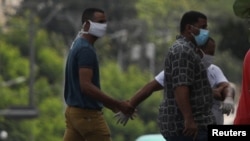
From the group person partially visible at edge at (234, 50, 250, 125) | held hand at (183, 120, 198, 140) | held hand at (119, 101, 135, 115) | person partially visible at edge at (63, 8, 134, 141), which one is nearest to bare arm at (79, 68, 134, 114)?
person partially visible at edge at (63, 8, 134, 141)

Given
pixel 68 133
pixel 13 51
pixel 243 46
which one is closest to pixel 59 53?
pixel 13 51

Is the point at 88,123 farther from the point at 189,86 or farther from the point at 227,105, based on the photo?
the point at 227,105

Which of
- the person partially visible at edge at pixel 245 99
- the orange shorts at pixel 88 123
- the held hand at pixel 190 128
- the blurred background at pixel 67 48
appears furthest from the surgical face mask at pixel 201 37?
the blurred background at pixel 67 48

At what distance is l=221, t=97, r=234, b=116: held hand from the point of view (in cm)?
1060

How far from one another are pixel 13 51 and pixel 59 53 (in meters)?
5.78

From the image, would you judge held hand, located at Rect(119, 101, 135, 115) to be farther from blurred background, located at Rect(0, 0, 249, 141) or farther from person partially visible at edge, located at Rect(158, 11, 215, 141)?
blurred background, located at Rect(0, 0, 249, 141)

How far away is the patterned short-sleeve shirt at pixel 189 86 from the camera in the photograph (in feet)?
32.9

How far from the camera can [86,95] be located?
10.3 m

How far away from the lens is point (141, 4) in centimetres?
7544

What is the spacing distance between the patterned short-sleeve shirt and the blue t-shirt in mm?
620

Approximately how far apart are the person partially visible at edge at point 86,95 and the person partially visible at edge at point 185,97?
20.4 inches

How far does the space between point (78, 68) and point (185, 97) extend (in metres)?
1.03

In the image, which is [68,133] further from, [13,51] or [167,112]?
[13,51]

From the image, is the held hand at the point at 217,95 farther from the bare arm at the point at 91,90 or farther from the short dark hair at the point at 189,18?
the bare arm at the point at 91,90
